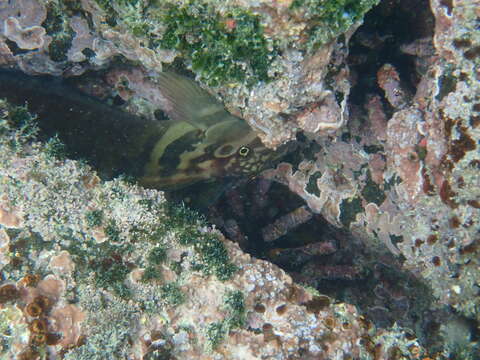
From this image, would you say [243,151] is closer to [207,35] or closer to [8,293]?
[207,35]

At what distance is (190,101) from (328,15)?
1505mm

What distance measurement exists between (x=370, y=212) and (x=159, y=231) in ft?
7.08

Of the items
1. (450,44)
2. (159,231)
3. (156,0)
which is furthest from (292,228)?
(156,0)

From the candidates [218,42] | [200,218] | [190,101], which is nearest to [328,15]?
[218,42]

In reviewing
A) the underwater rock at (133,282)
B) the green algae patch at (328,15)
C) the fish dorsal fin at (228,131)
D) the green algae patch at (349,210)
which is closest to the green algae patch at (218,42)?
the green algae patch at (328,15)

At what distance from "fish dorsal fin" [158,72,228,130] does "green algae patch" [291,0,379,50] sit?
119 centimetres

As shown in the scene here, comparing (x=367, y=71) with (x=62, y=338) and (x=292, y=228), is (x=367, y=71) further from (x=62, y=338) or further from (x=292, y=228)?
(x=62, y=338)

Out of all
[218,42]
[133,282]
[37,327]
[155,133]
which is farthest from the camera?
[155,133]

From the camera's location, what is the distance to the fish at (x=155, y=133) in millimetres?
3371

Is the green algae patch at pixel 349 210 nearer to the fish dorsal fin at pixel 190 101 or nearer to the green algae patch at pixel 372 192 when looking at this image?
the green algae patch at pixel 372 192

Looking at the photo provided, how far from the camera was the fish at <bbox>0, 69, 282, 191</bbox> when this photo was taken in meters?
3.37

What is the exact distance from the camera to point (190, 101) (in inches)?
132

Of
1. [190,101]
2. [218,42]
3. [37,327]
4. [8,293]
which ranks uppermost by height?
[218,42]

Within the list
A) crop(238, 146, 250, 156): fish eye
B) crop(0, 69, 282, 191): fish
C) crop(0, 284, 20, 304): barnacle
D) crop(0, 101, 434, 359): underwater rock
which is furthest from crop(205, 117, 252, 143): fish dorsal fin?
crop(0, 284, 20, 304): barnacle
